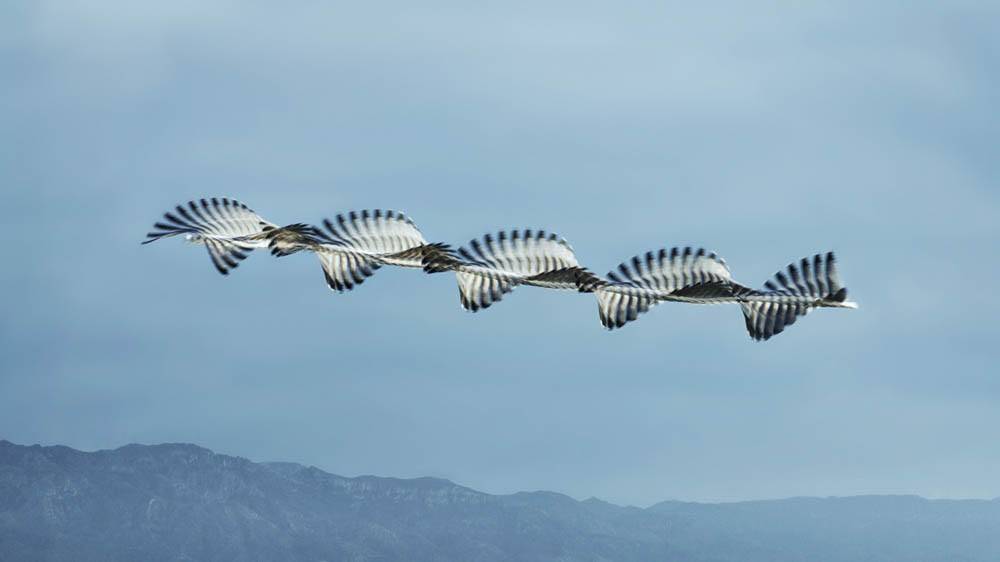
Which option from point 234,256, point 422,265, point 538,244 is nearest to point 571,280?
point 538,244

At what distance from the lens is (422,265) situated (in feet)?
93.0

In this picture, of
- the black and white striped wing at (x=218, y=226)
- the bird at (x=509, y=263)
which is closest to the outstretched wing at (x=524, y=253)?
the bird at (x=509, y=263)

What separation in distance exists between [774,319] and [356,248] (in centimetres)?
801

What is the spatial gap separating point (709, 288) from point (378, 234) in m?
6.40

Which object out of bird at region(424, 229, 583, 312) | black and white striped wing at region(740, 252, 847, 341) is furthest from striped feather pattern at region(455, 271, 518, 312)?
black and white striped wing at region(740, 252, 847, 341)

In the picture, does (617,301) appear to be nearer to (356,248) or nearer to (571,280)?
(571,280)

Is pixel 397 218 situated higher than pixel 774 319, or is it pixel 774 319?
pixel 397 218

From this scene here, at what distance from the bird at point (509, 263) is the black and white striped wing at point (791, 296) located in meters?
3.42

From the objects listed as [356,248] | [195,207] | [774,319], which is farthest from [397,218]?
[774,319]

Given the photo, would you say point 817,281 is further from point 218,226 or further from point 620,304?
point 218,226

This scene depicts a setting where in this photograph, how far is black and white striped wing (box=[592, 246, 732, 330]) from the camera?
91.0 ft

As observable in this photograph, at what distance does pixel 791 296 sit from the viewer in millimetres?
27578

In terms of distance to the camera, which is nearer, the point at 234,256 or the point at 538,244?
the point at 538,244

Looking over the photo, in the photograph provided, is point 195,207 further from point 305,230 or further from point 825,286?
point 825,286
